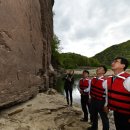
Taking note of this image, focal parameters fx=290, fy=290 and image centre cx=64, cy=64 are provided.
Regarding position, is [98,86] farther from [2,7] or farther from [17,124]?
[2,7]

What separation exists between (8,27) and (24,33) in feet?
3.55

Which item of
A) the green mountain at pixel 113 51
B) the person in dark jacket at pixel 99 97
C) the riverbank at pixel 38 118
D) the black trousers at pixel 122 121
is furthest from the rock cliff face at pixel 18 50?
the green mountain at pixel 113 51

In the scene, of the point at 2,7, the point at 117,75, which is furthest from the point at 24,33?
the point at 117,75

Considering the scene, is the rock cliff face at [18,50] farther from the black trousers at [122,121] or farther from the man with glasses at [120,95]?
the black trousers at [122,121]

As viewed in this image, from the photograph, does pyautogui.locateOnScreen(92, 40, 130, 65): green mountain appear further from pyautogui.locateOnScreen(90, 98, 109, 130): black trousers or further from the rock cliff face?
pyautogui.locateOnScreen(90, 98, 109, 130): black trousers

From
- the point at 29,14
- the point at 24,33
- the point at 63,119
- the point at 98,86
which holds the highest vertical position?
the point at 29,14

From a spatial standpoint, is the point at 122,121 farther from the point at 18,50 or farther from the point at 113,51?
the point at 113,51

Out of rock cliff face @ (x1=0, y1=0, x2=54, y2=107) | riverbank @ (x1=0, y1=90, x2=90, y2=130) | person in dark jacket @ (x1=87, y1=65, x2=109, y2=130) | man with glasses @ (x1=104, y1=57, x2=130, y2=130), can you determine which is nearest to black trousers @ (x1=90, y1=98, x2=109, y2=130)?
person in dark jacket @ (x1=87, y1=65, x2=109, y2=130)

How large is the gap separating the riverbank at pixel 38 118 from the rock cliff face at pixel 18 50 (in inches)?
10.9

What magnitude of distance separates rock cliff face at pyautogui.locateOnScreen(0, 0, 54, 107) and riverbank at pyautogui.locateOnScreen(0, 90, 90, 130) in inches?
10.9

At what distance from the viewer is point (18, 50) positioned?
7.67 meters

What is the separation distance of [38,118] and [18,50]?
1.86 m

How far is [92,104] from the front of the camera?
7.79 m

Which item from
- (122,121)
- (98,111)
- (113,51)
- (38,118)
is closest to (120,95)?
(122,121)
